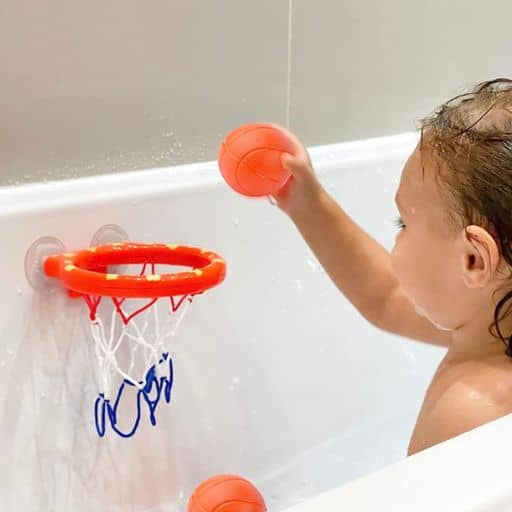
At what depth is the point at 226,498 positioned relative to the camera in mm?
877

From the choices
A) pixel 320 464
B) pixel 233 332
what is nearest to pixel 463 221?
pixel 233 332

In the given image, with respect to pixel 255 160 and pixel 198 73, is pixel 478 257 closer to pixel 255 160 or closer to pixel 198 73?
pixel 255 160

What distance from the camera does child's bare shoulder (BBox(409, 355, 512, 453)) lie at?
2.55ft

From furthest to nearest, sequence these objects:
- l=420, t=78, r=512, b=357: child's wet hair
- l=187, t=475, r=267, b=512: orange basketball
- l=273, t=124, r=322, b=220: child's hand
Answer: l=273, t=124, r=322, b=220: child's hand, l=187, t=475, r=267, b=512: orange basketball, l=420, t=78, r=512, b=357: child's wet hair

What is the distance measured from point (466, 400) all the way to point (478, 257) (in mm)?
124

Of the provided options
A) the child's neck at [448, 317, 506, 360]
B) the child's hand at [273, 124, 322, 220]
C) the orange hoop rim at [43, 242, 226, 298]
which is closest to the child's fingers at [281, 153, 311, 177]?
the child's hand at [273, 124, 322, 220]

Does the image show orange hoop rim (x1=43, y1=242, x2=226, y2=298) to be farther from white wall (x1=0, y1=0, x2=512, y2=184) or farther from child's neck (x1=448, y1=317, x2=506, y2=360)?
child's neck (x1=448, y1=317, x2=506, y2=360)

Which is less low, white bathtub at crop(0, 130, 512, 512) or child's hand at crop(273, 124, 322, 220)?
child's hand at crop(273, 124, 322, 220)

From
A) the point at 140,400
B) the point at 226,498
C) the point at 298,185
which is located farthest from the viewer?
the point at 140,400

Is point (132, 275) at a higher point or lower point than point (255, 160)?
lower

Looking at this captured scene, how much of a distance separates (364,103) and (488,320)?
0.66m

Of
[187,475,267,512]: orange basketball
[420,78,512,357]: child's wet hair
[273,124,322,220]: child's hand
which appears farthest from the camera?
[273,124,322,220]: child's hand

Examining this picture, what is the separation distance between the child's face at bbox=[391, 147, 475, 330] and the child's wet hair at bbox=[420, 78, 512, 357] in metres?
0.02

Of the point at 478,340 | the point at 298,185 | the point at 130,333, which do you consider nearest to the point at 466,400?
the point at 478,340
